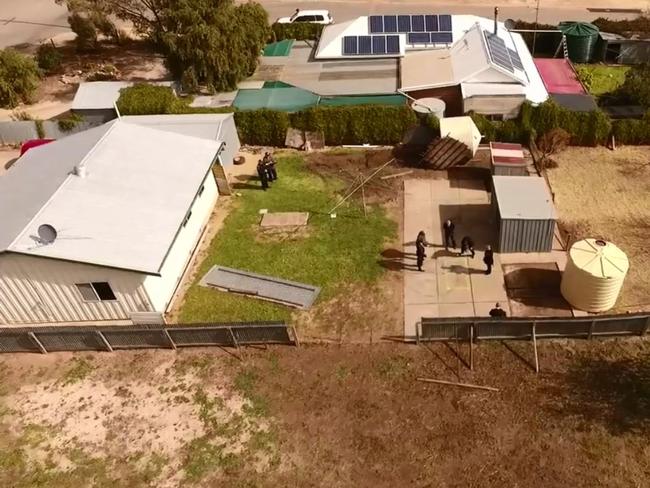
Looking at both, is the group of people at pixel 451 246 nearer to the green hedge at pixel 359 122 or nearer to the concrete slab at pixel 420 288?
the concrete slab at pixel 420 288

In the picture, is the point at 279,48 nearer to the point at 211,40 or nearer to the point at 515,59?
the point at 211,40

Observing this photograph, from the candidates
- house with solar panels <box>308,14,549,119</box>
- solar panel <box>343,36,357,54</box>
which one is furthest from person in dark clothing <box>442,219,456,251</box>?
solar panel <box>343,36,357,54</box>

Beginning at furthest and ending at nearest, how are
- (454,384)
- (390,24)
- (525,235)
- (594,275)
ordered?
(390,24), (525,235), (594,275), (454,384)

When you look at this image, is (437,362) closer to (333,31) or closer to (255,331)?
(255,331)

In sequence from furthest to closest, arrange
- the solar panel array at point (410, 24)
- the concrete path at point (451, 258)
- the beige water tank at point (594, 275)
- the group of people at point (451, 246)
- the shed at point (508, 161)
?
the solar panel array at point (410, 24) < the shed at point (508, 161) < the group of people at point (451, 246) < the concrete path at point (451, 258) < the beige water tank at point (594, 275)

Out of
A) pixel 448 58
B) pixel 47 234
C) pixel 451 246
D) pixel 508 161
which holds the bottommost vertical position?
pixel 451 246

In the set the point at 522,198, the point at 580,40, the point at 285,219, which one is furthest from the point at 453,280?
the point at 580,40

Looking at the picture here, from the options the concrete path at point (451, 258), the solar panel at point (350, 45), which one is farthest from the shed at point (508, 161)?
the solar panel at point (350, 45)

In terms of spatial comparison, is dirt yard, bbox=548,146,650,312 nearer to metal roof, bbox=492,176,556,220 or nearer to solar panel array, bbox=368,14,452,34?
metal roof, bbox=492,176,556,220
